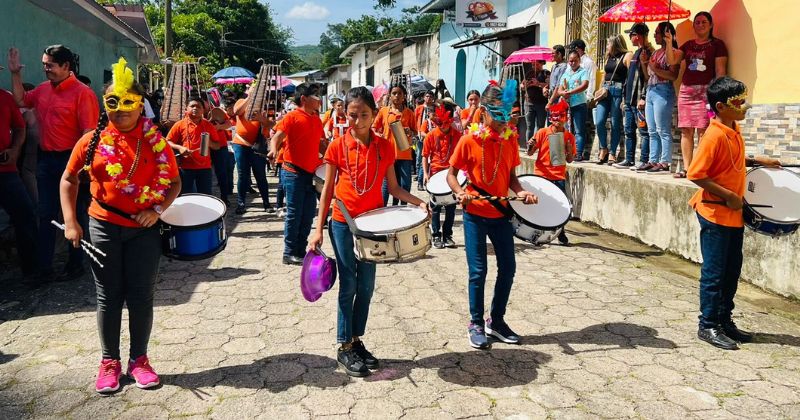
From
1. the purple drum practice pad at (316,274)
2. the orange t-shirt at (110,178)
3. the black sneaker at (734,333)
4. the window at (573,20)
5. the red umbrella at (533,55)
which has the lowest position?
the black sneaker at (734,333)

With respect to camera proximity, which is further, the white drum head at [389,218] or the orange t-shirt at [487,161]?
the orange t-shirt at [487,161]

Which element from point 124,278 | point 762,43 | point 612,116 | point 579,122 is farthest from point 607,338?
point 579,122

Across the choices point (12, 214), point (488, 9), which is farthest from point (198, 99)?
point (488, 9)

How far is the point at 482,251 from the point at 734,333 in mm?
2040

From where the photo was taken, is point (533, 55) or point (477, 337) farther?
point (533, 55)

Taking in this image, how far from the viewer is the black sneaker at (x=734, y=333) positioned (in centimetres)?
508

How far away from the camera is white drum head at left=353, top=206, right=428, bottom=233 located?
4105mm

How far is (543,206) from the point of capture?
5.09m

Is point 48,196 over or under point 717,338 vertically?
over

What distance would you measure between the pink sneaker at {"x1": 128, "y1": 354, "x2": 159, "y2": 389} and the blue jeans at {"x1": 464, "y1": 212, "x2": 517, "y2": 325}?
86.5 inches

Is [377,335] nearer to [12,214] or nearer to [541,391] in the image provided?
[541,391]

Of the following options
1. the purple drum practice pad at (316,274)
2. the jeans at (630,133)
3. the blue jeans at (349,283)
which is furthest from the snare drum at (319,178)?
the jeans at (630,133)

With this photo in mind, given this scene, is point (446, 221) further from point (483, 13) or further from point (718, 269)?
point (483, 13)

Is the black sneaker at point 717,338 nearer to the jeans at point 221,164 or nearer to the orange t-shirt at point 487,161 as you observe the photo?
the orange t-shirt at point 487,161
